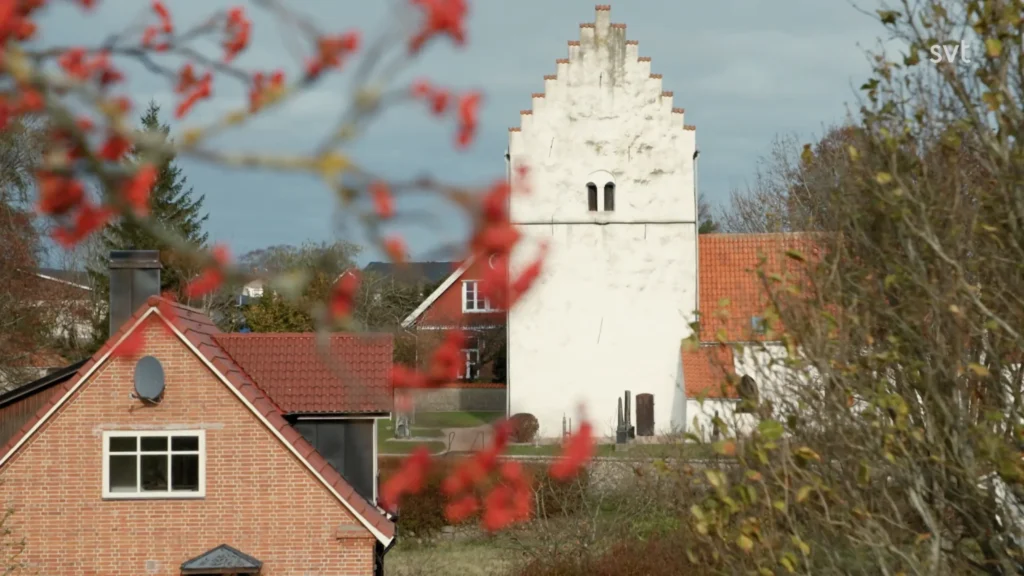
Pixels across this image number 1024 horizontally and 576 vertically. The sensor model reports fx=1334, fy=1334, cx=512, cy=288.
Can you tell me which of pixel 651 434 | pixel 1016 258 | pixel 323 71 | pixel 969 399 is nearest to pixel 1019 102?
pixel 1016 258

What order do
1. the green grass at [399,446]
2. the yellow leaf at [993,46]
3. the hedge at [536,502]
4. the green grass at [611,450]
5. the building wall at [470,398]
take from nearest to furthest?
1. the yellow leaf at [993,46]
2. the hedge at [536,502]
3. the green grass at [611,450]
4. the green grass at [399,446]
5. the building wall at [470,398]

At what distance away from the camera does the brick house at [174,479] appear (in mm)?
21578

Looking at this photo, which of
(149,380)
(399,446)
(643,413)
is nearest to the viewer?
(149,380)

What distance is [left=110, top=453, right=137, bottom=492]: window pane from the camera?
22.0 meters

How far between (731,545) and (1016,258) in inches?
141

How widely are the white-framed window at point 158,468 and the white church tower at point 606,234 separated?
22.0 m

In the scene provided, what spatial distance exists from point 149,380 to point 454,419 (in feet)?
87.2

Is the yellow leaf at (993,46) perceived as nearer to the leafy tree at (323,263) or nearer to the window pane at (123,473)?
the leafy tree at (323,263)

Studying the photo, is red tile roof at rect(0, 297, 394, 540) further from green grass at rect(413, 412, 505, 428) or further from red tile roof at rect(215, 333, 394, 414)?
green grass at rect(413, 412, 505, 428)

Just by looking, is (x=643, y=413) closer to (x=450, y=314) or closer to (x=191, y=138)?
(x=450, y=314)

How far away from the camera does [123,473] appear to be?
2217 centimetres

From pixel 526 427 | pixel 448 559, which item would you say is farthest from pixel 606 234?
pixel 448 559

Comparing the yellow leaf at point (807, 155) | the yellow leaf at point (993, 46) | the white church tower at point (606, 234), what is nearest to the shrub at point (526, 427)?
the white church tower at point (606, 234)

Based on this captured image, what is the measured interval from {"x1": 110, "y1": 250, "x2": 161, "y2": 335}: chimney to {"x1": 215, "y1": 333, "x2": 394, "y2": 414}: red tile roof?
157 centimetres
